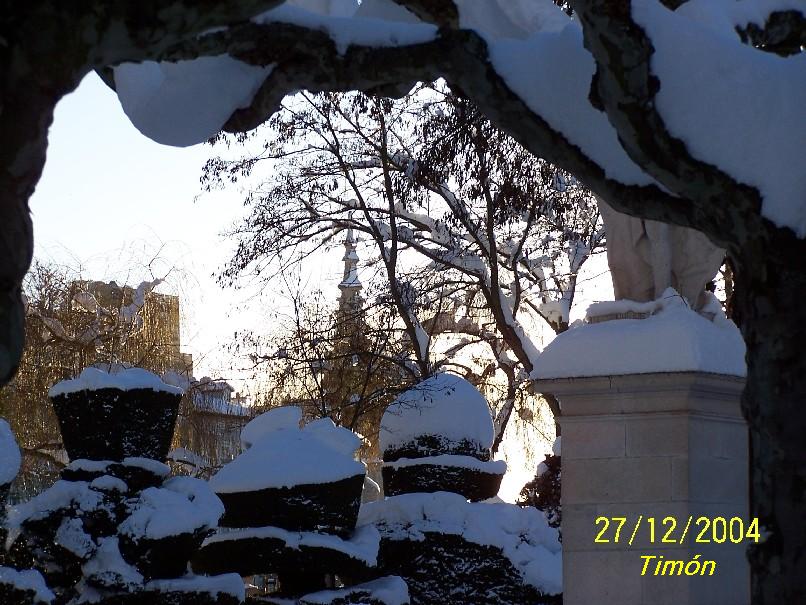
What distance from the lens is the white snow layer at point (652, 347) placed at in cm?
752

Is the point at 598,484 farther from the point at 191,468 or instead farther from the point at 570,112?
the point at 191,468

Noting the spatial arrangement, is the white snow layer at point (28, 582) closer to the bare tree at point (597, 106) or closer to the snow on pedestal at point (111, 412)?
the snow on pedestal at point (111, 412)

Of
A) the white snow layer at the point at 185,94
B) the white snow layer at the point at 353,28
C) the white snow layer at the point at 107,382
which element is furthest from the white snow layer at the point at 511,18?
the white snow layer at the point at 107,382

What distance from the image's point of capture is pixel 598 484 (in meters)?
7.79

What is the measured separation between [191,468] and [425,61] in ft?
54.1

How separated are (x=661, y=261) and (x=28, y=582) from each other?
519 centimetres

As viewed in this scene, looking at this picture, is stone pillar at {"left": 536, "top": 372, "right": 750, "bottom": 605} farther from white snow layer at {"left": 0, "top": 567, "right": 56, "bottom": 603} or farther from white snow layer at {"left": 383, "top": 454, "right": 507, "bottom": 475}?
white snow layer at {"left": 383, "top": 454, "right": 507, "bottom": 475}

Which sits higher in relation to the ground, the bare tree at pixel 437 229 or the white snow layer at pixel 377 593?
the bare tree at pixel 437 229

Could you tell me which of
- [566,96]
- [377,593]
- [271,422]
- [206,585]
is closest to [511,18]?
[566,96]

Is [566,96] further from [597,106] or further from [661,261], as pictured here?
[661,261]

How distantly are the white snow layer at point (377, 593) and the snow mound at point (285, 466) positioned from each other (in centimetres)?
93

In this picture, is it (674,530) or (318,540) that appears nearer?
(674,530)

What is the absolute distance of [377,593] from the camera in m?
10.5

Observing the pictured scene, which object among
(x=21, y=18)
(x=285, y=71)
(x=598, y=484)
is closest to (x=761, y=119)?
(x=285, y=71)
